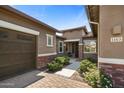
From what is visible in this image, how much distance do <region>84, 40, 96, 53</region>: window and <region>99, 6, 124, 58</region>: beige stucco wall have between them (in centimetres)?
1351

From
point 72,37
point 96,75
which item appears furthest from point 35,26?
point 72,37

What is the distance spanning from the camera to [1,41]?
252 inches

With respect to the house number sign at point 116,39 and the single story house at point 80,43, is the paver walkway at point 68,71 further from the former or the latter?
the single story house at point 80,43

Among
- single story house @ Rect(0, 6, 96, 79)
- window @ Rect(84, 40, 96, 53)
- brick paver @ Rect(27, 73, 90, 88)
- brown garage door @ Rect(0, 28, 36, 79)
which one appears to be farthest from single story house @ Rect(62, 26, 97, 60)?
brick paver @ Rect(27, 73, 90, 88)

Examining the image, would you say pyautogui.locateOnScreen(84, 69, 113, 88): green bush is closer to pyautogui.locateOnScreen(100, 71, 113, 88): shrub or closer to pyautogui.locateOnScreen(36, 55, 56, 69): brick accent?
pyautogui.locateOnScreen(100, 71, 113, 88): shrub

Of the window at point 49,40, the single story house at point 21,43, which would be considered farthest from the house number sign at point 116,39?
the window at point 49,40

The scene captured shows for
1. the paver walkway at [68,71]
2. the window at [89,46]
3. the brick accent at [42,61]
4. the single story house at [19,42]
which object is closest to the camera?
the single story house at [19,42]

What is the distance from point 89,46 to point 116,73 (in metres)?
14.3

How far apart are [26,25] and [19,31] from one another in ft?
2.83

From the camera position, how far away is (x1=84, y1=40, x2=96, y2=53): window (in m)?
18.7

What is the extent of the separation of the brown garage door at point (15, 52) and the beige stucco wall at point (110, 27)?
15.2ft

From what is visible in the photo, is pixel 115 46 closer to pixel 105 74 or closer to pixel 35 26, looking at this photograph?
pixel 105 74

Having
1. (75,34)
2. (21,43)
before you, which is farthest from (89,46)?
(21,43)

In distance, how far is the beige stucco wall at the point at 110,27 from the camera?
15.8 feet
